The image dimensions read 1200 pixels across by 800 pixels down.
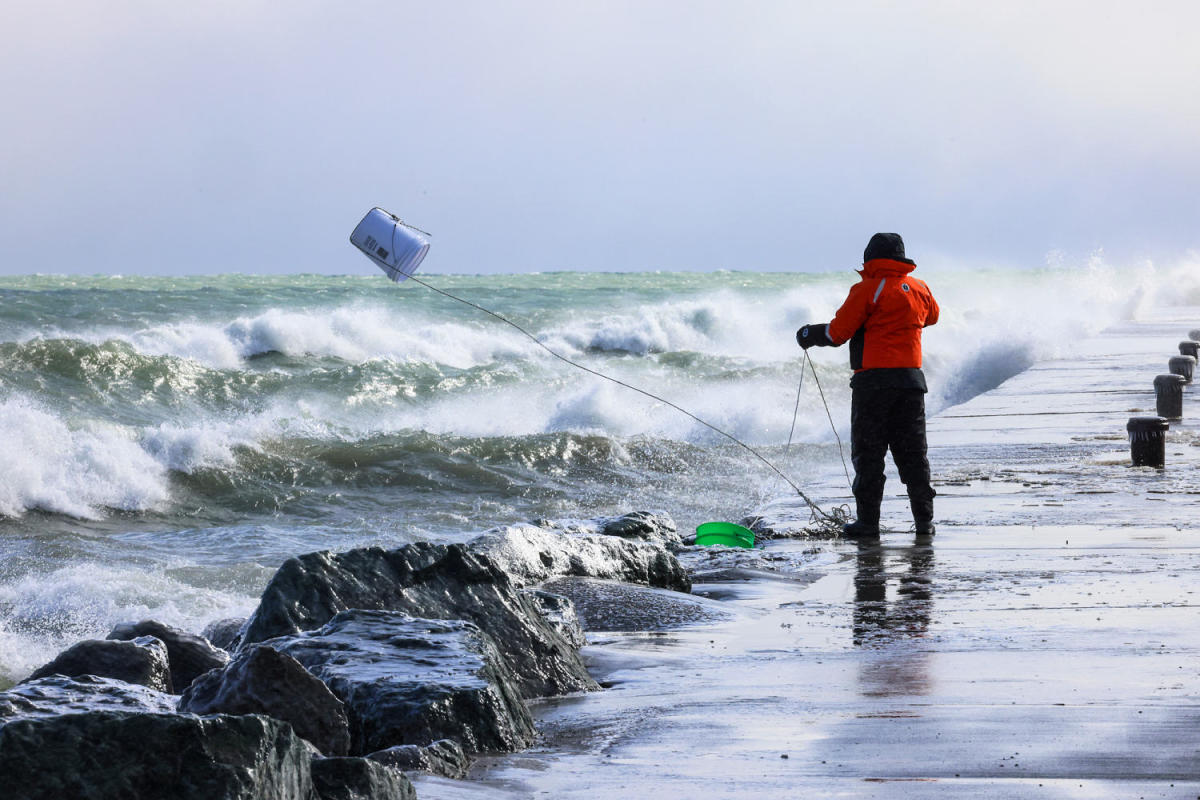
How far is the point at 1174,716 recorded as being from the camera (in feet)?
12.3

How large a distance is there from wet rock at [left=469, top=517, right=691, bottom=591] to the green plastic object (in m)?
1.25

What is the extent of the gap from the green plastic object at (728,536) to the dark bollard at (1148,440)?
10.8 feet

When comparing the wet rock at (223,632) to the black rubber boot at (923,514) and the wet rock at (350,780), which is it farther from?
the black rubber boot at (923,514)

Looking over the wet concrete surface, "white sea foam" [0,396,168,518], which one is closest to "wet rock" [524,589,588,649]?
the wet concrete surface

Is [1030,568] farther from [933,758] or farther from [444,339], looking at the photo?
[444,339]

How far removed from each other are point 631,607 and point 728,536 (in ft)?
7.33

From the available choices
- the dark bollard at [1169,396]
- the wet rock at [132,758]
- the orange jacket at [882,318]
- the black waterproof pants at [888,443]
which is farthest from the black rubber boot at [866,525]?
the dark bollard at [1169,396]

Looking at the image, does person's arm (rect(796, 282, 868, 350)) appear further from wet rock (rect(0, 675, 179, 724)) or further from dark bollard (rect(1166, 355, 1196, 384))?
dark bollard (rect(1166, 355, 1196, 384))

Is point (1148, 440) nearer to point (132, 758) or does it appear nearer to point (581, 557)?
point (581, 557)

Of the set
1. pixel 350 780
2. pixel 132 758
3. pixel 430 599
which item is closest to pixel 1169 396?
pixel 430 599

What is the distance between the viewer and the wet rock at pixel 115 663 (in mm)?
4461

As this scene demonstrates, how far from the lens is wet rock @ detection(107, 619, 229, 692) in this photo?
4992 mm

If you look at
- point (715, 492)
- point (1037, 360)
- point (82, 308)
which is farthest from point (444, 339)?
point (715, 492)

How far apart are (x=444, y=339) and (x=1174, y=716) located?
2932 centimetres
